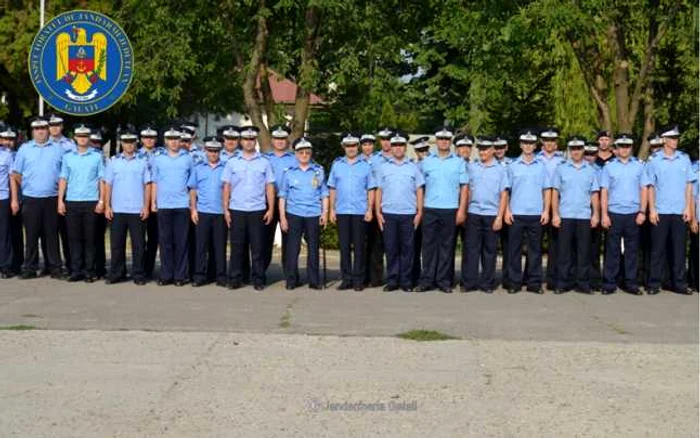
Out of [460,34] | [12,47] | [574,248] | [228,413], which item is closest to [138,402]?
[228,413]

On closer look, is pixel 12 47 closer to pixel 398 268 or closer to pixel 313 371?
pixel 398 268

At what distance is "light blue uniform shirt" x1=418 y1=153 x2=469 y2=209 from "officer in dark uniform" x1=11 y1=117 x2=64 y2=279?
4.35 meters

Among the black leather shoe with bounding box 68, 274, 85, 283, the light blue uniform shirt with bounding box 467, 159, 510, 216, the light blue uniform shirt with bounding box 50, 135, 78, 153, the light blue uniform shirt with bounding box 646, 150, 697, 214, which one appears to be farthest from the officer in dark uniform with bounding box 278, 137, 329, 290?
the light blue uniform shirt with bounding box 646, 150, 697, 214

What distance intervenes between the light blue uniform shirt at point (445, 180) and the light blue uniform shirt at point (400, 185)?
131mm

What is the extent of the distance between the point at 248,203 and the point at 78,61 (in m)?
3.24

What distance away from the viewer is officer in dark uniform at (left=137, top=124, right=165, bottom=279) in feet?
45.5

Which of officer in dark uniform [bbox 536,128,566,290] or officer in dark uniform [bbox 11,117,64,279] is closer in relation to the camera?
officer in dark uniform [bbox 536,128,566,290]

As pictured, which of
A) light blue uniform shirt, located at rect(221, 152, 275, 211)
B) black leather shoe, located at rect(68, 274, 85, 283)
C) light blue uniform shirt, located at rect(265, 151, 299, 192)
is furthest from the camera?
black leather shoe, located at rect(68, 274, 85, 283)

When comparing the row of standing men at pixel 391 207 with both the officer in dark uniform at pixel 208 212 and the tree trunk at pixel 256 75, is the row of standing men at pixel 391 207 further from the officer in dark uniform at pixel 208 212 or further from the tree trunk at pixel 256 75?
the tree trunk at pixel 256 75

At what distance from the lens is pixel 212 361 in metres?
9.07

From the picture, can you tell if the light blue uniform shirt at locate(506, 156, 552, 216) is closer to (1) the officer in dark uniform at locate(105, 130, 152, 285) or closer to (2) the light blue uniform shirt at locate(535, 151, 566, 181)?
(2) the light blue uniform shirt at locate(535, 151, 566, 181)

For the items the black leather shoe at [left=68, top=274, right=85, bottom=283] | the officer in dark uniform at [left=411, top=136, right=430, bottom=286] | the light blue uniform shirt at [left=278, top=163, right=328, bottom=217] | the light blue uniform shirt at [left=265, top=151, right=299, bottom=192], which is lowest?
the black leather shoe at [left=68, top=274, right=85, bottom=283]

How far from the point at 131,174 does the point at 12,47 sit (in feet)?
46.8

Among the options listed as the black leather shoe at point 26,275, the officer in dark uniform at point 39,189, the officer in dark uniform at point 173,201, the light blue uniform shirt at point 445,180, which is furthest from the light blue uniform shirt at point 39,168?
the light blue uniform shirt at point 445,180
